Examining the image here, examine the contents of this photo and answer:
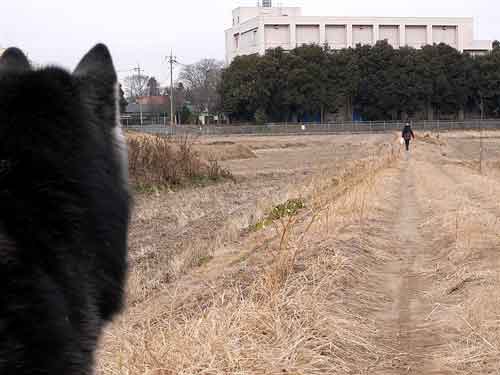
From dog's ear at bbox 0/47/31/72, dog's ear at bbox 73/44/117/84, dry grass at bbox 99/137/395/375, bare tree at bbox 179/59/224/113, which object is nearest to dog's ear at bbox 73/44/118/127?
dog's ear at bbox 73/44/117/84

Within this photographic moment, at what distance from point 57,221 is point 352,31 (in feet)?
347

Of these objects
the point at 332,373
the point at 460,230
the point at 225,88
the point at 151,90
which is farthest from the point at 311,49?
the point at 332,373

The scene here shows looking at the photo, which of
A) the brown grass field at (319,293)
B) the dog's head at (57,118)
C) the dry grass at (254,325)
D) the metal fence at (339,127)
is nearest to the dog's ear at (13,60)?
the dog's head at (57,118)

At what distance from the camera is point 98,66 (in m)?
2.70

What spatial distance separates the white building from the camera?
102 metres

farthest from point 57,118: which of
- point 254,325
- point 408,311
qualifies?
point 408,311

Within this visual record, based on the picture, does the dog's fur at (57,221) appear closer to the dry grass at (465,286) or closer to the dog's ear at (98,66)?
the dog's ear at (98,66)

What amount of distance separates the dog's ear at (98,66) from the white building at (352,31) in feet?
327

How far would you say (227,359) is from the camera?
14.9ft

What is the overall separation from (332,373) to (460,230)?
576 centimetres

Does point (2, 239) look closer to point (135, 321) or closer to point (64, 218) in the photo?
point (64, 218)

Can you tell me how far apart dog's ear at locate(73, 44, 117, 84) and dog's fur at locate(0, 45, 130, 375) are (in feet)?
0.05

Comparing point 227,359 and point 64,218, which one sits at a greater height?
point 64,218

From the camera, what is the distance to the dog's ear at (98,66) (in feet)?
8.67
